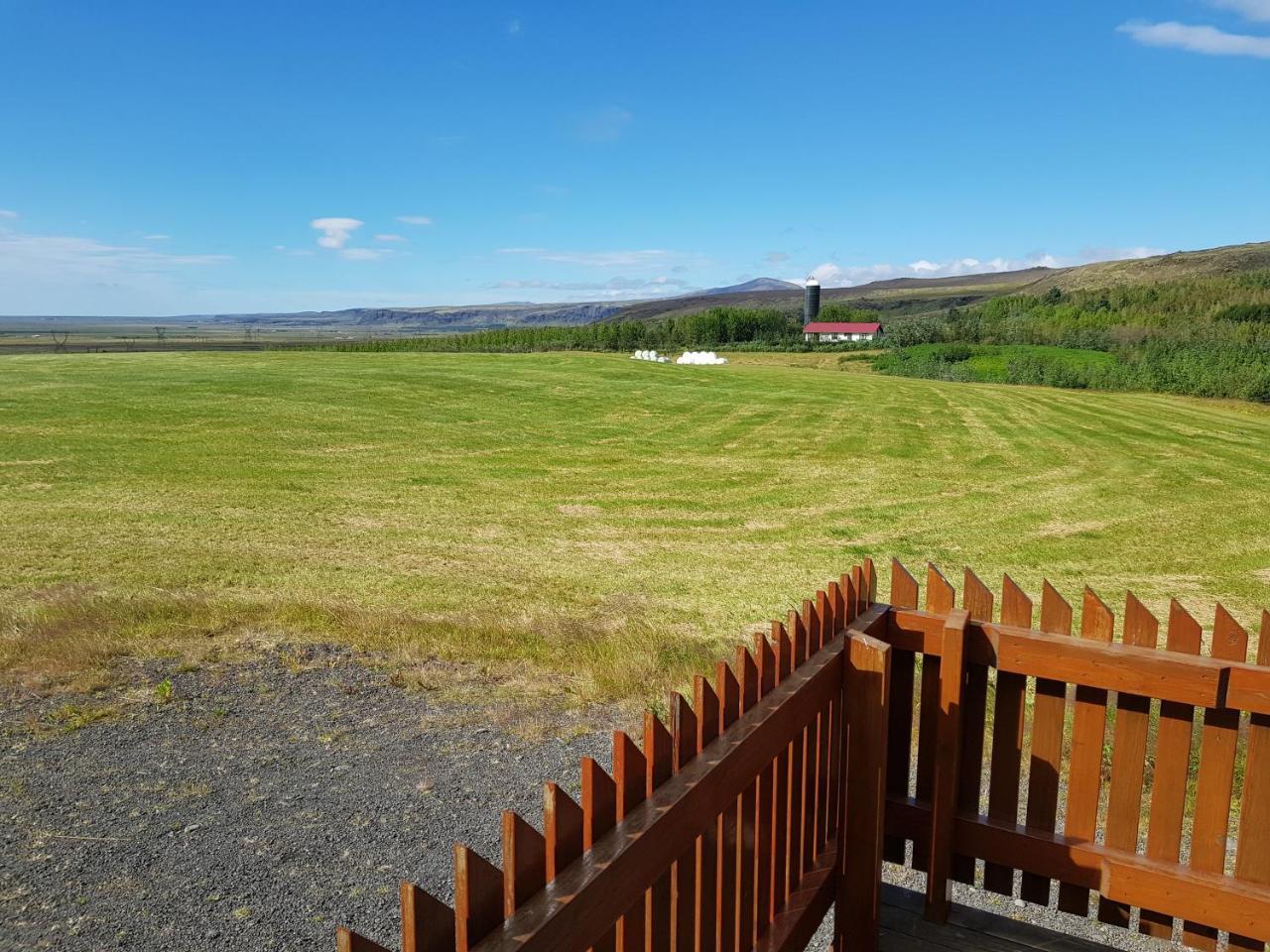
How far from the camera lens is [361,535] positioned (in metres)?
11.3

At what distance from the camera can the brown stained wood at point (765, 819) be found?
2.49 m

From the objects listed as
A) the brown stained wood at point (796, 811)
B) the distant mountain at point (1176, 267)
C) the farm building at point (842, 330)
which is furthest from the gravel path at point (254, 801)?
the distant mountain at point (1176, 267)

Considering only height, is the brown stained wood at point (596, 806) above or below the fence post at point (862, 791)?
above

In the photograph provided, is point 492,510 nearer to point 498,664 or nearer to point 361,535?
point 361,535

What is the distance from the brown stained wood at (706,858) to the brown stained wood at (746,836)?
0.49ft

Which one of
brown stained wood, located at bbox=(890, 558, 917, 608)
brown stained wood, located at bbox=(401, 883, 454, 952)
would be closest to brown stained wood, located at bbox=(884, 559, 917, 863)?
brown stained wood, located at bbox=(890, 558, 917, 608)

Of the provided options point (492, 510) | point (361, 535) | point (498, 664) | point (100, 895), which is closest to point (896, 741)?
point (100, 895)

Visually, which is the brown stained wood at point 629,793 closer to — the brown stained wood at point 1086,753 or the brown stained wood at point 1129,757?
the brown stained wood at point 1086,753

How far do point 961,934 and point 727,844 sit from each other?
139 cm

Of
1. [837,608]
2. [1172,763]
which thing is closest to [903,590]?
[837,608]

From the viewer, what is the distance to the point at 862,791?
9.61 feet

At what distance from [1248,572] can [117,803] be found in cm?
1211

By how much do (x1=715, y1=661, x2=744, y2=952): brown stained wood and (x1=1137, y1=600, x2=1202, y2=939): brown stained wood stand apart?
1533mm

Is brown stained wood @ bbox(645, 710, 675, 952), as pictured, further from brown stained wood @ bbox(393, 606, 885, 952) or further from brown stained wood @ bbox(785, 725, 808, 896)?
brown stained wood @ bbox(785, 725, 808, 896)
